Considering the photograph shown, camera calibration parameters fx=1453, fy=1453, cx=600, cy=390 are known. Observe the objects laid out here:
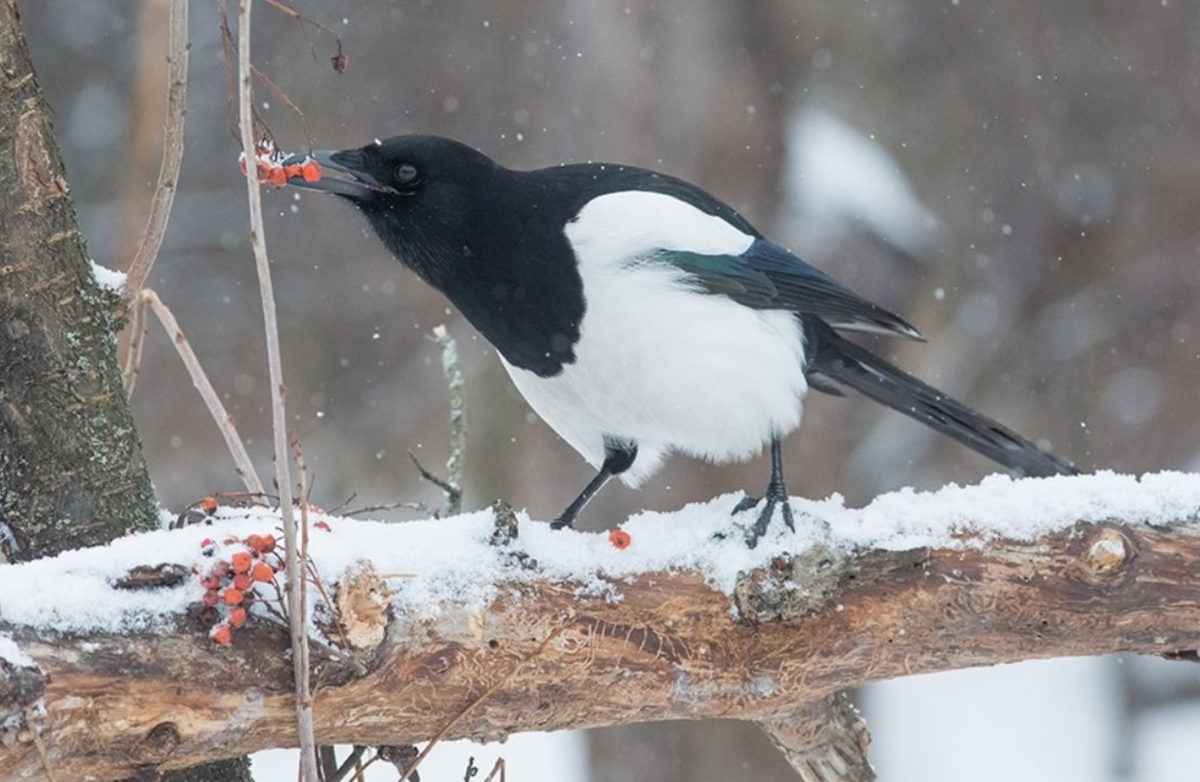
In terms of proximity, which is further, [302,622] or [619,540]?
[619,540]

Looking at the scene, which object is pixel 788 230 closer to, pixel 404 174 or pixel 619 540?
pixel 404 174

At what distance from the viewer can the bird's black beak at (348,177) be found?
265 centimetres

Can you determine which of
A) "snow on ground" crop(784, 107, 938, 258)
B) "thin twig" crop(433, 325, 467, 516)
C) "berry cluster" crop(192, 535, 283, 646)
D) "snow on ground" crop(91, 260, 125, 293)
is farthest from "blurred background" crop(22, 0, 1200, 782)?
"berry cluster" crop(192, 535, 283, 646)

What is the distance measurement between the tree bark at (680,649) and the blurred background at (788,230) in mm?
2814

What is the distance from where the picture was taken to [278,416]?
4.66 ft

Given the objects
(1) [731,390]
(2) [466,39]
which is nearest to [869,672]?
(1) [731,390]

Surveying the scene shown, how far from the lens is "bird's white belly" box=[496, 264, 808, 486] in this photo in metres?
2.68

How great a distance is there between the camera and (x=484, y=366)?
613cm

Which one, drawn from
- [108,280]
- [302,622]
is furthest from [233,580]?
[108,280]

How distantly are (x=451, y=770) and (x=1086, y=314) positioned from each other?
309cm

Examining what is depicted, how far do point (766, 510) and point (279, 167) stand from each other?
3.07 ft

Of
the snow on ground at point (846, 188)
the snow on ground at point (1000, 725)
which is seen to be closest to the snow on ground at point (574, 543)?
the snow on ground at point (846, 188)

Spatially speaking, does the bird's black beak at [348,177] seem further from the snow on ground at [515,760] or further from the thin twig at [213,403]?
the snow on ground at [515,760]

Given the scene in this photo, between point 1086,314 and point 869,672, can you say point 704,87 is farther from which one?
point 869,672
